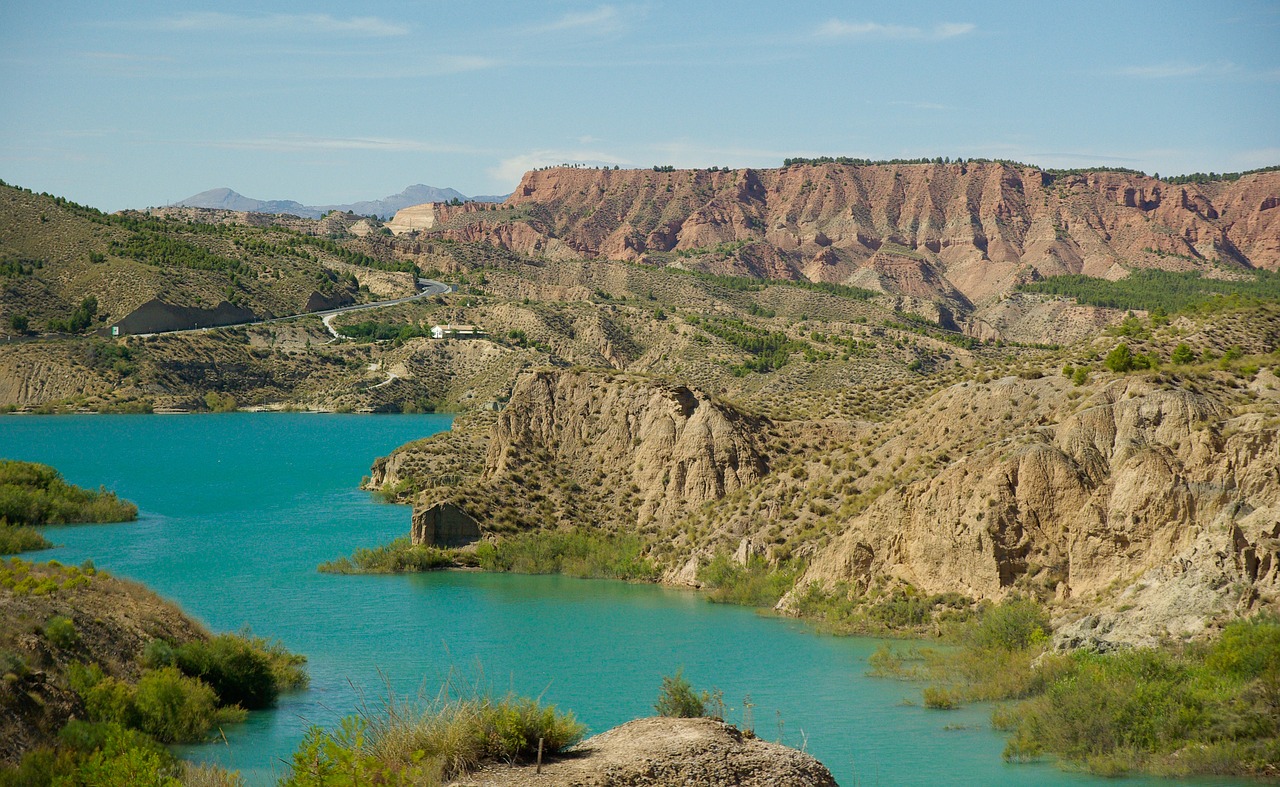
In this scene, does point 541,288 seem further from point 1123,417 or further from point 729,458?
point 1123,417

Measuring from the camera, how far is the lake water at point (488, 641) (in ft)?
85.3

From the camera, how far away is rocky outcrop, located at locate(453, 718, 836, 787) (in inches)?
623

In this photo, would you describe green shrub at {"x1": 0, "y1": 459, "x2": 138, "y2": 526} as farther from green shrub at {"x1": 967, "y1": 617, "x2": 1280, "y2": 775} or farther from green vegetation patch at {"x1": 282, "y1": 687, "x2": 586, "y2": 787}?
green shrub at {"x1": 967, "y1": 617, "x2": 1280, "y2": 775}

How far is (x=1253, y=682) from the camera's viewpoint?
23625mm

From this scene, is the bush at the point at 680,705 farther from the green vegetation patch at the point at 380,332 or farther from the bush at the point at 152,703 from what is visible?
the green vegetation patch at the point at 380,332

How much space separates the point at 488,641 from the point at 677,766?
2293 centimetres

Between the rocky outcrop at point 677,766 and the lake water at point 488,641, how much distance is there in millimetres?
2902

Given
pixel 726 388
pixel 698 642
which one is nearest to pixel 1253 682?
pixel 698 642

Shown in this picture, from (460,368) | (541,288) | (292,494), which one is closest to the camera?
(292,494)

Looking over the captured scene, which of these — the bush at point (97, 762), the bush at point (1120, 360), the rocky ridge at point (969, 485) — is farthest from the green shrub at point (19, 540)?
the bush at point (1120, 360)

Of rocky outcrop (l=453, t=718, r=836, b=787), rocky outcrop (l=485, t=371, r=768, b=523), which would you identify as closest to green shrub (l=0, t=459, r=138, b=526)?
rocky outcrop (l=485, t=371, r=768, b=523)

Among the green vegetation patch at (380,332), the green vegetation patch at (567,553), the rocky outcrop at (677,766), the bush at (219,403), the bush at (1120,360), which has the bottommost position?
the bush at (219,403)

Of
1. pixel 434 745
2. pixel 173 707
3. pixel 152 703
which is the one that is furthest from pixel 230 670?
pixel 434 745

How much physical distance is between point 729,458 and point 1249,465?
1940 cm
